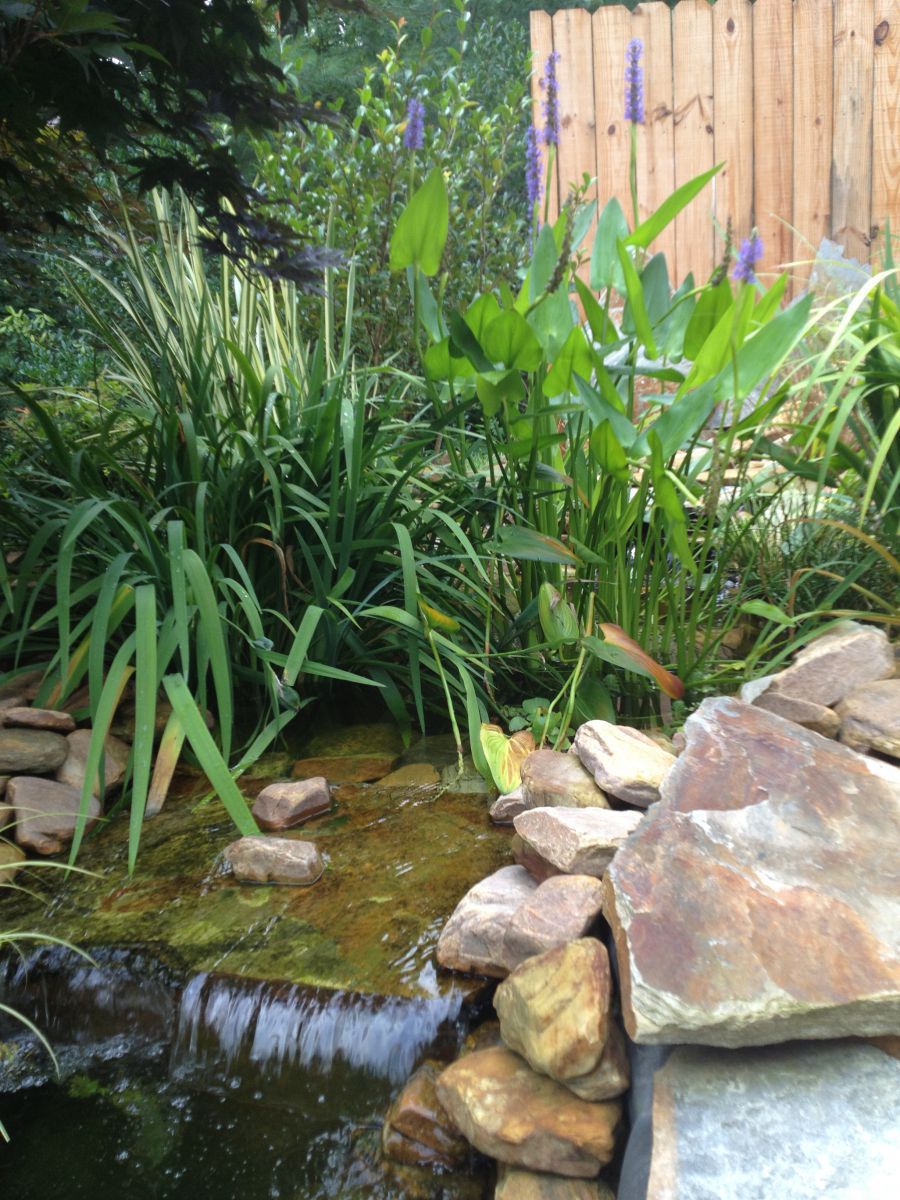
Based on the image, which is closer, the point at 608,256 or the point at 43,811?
the point at 43,811

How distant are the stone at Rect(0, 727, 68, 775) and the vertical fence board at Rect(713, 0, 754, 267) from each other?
4.00m

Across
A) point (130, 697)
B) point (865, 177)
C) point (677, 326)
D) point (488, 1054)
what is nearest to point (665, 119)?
point (865, 177)

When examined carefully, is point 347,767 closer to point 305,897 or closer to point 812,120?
point 305,897

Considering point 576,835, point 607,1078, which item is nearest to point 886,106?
point 576,835

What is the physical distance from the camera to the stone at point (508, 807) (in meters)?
1.76

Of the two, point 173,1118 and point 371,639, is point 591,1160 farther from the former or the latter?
point 371,639

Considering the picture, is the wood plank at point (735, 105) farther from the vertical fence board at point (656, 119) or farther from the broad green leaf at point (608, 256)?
the broad green leaf at point (608, 256)

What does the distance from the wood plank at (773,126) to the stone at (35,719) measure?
401 centimetres

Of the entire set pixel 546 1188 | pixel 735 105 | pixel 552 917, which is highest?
pixel 735 105

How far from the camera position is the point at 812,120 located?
4.68 metres

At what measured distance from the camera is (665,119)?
15.7ft

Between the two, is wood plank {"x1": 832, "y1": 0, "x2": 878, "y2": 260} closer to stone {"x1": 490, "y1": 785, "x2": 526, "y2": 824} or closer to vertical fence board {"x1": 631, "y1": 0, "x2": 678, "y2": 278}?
vertical fence board {"x1": 631, "y1": 0, "x2": 678, "y2": 278}

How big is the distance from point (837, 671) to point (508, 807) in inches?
27.2

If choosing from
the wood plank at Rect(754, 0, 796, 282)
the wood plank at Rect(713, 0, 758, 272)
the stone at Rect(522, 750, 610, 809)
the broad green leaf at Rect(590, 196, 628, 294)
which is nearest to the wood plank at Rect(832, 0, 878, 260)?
the wood plank at Rect(754, 0, 796, 282)
